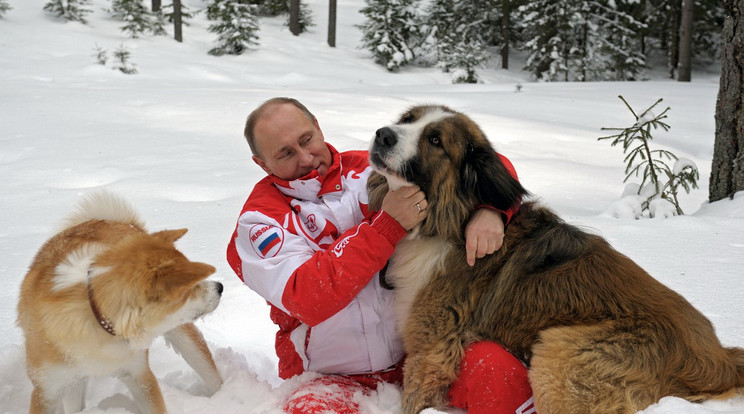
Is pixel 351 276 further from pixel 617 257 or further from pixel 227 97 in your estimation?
pixel 227 97

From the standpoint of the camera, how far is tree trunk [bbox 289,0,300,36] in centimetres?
2341

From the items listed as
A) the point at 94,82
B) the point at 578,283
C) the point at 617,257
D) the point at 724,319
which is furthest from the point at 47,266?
the point at 94,82

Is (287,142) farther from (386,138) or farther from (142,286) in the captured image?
(142,286)

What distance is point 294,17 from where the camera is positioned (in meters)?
23.8

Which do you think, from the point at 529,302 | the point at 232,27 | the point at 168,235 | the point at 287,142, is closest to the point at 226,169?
the point at 287,142

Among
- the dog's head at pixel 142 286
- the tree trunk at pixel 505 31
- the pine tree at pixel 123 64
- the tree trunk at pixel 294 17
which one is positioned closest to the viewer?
the dog's head at pixel 142 286

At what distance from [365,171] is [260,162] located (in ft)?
1.79

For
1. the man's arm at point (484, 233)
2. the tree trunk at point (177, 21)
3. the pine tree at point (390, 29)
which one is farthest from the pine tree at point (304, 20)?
the man's arm at point (484, 233)

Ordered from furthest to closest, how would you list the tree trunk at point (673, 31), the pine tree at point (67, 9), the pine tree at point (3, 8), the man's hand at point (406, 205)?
the tree trunk at point (673, 31)
the pine tree at point (67, 9)
the pine tree at point (3, 8)
the man's hand at point (406, 205)

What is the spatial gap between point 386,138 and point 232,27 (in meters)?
18.5

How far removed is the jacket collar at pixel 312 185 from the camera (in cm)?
255

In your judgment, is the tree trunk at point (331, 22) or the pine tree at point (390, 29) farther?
the tree trunk at point (331, 22)

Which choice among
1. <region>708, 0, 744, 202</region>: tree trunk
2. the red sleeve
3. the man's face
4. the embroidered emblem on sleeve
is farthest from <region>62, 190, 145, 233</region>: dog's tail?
<region>708, 0, 744, 202</region>: tree trunk

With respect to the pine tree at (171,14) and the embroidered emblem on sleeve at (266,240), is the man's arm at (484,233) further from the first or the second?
the pine tree at (171,14)
